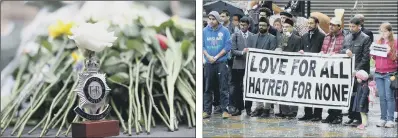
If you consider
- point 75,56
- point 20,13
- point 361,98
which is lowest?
point 361,98

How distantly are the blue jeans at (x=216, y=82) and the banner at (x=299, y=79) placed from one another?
161 mm

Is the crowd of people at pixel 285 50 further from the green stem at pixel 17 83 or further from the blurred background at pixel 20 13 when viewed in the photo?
the green stem at pixel 17 83

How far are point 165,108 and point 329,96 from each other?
5.57 feet

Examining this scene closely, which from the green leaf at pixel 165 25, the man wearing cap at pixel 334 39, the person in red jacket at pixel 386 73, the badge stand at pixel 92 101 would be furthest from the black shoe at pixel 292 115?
the green leaf at pixel 165 25

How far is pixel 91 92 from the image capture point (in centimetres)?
521

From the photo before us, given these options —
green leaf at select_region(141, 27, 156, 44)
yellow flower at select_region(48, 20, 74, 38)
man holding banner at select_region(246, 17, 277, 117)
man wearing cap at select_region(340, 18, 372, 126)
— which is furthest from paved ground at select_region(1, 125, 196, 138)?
man wearing cap at select_region(340, 18, 372, 126)

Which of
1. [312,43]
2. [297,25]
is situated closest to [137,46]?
[297,25]

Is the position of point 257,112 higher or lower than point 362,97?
lower

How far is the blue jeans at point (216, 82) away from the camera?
5746 millimetres

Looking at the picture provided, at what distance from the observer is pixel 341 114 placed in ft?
18.6

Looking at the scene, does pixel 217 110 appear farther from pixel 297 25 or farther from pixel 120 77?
Result: pixel 120 77

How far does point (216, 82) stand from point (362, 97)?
1.15 metres

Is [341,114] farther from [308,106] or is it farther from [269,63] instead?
[269,63]

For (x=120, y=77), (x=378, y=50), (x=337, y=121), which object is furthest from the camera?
(x=120, y=77)
